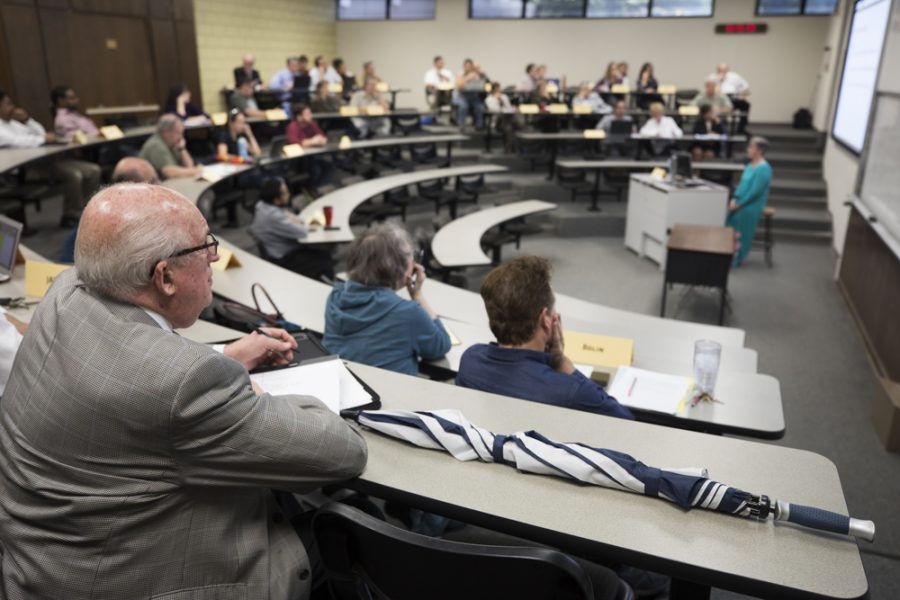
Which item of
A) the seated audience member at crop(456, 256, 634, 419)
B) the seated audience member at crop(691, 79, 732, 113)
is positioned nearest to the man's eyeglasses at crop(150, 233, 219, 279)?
the seated audience member at crop(456, 256, 634, 419)

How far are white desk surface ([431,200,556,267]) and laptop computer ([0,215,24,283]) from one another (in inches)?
101

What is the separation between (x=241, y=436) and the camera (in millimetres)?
1112

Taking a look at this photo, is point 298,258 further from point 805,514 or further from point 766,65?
point 766,65

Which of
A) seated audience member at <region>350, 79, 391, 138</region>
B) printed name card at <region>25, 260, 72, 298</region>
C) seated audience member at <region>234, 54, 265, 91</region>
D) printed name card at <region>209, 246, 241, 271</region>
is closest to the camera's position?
printed name card at <region>25, 260, 72, 298</region>

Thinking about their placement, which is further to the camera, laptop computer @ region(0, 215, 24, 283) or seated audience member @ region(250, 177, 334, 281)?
seated audience member @ region(250, 177, 334, 281)

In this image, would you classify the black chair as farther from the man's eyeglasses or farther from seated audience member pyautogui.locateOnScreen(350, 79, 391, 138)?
seated audience member pyautogui.locateOnScreen(350, 79, 391, 138)

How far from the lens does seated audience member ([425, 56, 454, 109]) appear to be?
11836mm

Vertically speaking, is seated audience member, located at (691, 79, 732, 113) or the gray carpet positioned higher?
seated audience member, located at (691, 79, 732, 113)

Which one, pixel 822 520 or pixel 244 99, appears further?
pixel 244 99

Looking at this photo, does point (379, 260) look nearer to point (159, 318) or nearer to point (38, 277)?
point (159, 318)

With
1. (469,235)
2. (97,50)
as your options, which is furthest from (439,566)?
(97,50)

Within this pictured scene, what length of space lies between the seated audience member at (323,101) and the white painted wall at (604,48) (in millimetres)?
5837

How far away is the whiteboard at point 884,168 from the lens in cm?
448

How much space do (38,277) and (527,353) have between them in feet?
7.81
